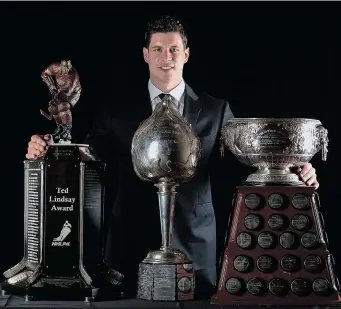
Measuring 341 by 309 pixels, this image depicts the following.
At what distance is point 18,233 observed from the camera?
3.44 meters

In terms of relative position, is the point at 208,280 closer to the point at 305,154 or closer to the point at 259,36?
the point at 305,154

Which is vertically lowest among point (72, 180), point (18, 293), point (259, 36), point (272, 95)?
point (18, 293)

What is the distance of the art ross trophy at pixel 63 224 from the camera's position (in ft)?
7.45

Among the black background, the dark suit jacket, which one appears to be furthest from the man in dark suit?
the black background

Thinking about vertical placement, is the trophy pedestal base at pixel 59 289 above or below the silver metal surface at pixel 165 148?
below

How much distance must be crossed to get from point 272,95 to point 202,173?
807 mm

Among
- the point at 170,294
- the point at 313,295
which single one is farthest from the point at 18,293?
the point at 313,295

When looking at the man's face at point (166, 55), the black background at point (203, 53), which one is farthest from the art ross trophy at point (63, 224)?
the black background at point (203, 53)

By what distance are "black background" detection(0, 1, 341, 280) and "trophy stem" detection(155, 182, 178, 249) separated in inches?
44.1

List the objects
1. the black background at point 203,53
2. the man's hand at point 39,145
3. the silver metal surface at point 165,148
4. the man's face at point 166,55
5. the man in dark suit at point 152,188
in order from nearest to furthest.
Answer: the silver metal surface at point 165,148, the man's hand at point 39,145, the man's face at point 166,55, the man in dark suit at point 152,188, the black background at point 203,53

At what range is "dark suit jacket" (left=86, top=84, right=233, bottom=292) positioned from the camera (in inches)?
106

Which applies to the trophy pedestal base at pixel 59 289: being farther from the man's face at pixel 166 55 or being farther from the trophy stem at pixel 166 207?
the man's face at pixel 166 55

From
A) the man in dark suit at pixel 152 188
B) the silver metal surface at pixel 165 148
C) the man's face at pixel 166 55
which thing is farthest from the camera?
the man in dark suit at pixel 152 188

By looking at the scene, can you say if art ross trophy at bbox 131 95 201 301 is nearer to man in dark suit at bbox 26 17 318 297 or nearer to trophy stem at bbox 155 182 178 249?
trophy stem at bbox 155 182 178 249
